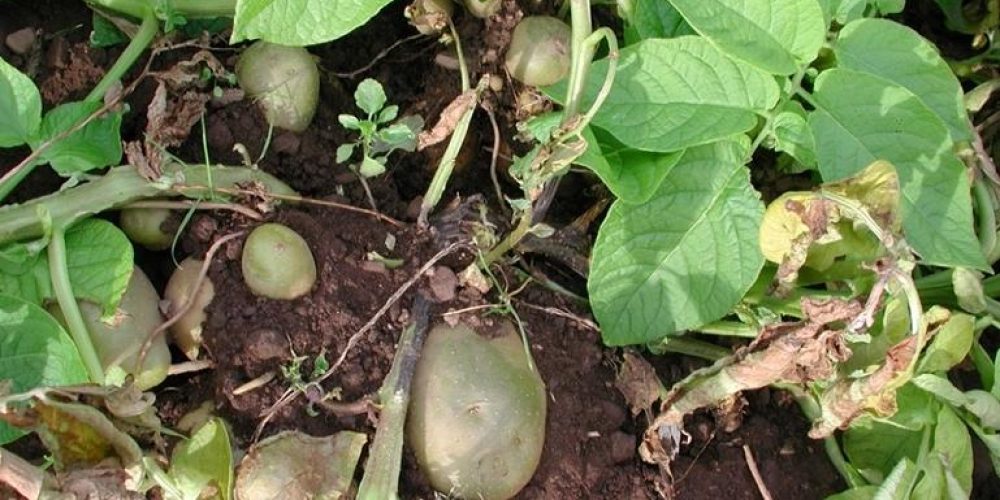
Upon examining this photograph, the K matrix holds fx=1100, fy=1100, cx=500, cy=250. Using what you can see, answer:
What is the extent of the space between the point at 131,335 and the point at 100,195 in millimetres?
177

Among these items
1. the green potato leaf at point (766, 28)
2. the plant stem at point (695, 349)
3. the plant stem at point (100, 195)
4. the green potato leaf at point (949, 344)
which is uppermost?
the green potato leaf at point (766, 28)

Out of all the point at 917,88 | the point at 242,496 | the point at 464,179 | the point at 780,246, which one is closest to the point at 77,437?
the point at 242,496

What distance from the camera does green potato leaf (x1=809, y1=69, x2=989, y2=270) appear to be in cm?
136

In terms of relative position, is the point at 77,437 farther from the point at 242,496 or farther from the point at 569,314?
the point at 569,314

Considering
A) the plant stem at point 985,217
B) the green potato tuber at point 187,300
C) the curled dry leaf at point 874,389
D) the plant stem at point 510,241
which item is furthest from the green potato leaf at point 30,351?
the plant stem at point 985,217

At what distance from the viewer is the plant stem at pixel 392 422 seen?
1.30 metres

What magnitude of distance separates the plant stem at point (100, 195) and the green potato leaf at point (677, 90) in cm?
46

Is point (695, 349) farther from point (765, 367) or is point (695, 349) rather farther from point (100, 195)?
point (100, 195)

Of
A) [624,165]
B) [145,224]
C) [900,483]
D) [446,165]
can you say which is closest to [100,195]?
[145,224]

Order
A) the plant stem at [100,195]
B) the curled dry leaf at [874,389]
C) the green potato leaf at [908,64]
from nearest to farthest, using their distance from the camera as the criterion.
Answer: the curled dry leaf at [874,389], the plant stem at [100,195], the green potato leaf at [908,64]

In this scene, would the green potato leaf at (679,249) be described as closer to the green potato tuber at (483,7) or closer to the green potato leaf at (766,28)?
the green potato leaf at (766,28)

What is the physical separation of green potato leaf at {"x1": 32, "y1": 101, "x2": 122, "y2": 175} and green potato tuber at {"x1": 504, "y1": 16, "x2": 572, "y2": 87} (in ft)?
1.73

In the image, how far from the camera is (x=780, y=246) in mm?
1316

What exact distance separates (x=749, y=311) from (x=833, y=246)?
14 cm
